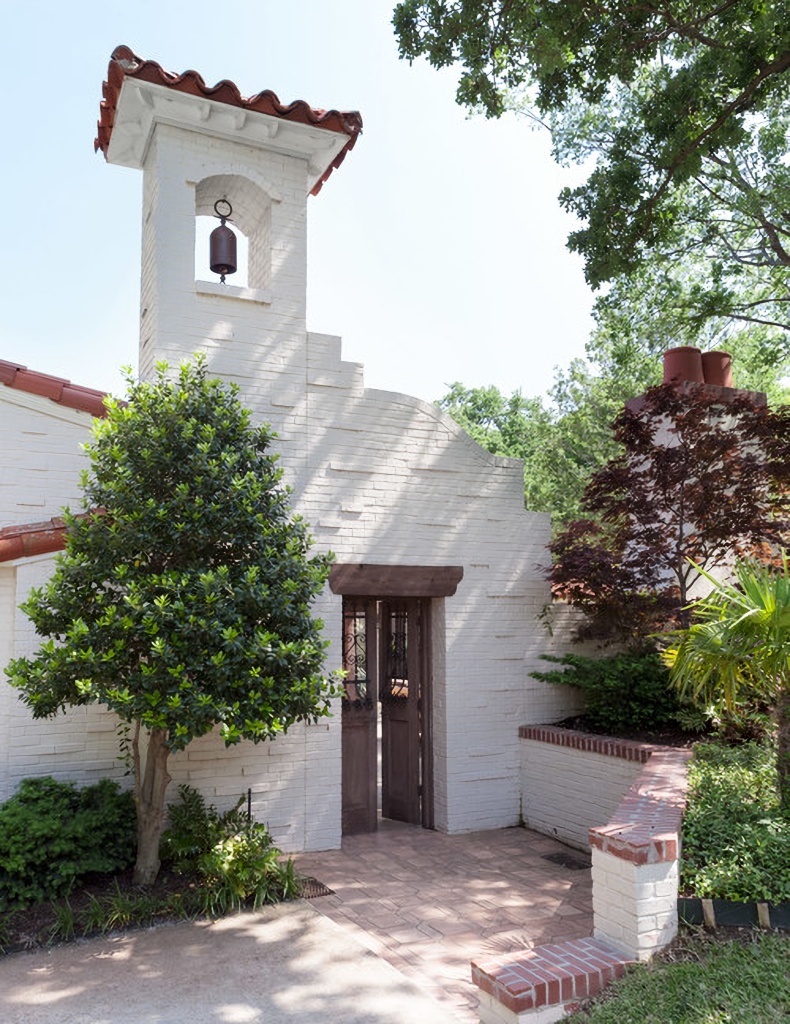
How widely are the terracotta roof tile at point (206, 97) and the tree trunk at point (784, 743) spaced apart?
608cm

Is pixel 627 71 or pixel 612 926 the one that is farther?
pixel 627 71

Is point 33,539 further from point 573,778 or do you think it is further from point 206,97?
point 573,778

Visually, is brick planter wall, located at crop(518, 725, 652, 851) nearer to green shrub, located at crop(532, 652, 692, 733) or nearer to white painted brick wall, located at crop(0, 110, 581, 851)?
white painted brick wall, located at crop(0, 110, 581, 851)

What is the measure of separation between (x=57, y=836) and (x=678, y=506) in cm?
599

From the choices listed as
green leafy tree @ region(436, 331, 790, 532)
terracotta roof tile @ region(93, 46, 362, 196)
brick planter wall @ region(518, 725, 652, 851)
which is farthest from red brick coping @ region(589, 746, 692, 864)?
green leafy tree @ region(436, 331, 790, 532)

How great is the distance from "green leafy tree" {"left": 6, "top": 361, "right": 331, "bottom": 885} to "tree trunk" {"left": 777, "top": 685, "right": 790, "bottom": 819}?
313 cm

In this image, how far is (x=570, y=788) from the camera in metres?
7.20

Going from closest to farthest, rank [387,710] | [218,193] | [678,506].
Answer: [678,506], [218,193], [387,710]

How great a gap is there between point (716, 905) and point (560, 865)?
2901 mm

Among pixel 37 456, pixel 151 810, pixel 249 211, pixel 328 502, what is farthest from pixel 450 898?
pixel 249 211

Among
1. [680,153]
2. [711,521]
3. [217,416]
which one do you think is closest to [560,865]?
[711,521]

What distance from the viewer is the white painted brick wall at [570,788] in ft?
22.0

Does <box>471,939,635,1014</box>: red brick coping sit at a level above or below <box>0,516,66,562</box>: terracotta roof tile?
below

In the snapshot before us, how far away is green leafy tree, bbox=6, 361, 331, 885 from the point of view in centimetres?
500
